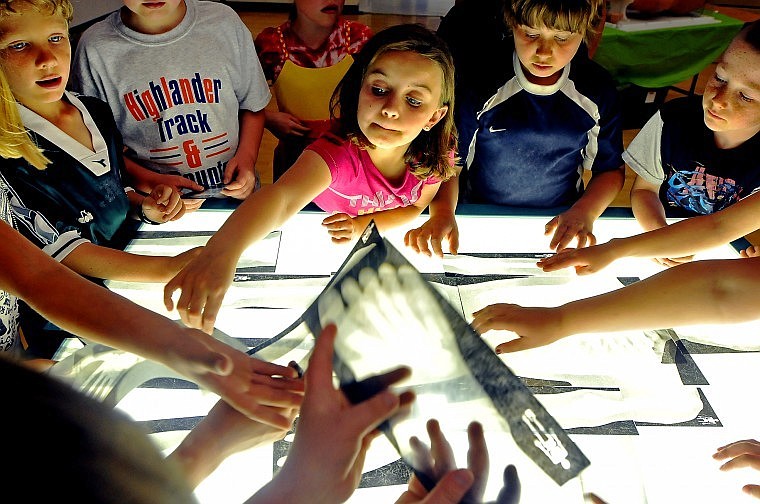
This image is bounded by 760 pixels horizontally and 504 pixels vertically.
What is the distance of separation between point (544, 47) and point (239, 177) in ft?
2.23

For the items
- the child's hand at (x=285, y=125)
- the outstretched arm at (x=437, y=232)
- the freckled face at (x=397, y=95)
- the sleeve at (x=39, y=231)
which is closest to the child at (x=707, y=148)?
the outstretched arm at (x=437, y=232)

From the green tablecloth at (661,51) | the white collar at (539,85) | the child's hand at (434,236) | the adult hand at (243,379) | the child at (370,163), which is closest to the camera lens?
the adult hand at (243,379)

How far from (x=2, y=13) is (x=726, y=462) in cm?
121

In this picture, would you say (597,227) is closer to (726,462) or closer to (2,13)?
(726,462)

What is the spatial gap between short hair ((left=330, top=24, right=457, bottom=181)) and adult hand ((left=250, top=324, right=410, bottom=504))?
1.99 feet

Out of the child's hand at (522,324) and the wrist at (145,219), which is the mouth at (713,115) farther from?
the wrist at (145,219)

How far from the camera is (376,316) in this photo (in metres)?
0.69

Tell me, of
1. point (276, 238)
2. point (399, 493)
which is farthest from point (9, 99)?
point (399, 493)

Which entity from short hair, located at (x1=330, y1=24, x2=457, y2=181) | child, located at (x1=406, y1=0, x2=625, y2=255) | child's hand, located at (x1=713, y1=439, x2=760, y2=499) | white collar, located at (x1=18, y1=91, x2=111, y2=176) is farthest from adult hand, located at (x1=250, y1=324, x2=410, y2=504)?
white collar, located at (x1=18, y1=91, x2=111, y2=176)

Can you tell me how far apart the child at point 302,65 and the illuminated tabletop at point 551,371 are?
0.57m

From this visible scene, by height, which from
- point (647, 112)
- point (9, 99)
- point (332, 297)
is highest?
point (9, 99)

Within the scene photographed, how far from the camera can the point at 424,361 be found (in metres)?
0.65

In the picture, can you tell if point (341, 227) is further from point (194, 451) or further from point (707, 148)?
point (707, 148)

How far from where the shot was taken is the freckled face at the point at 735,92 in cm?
101
